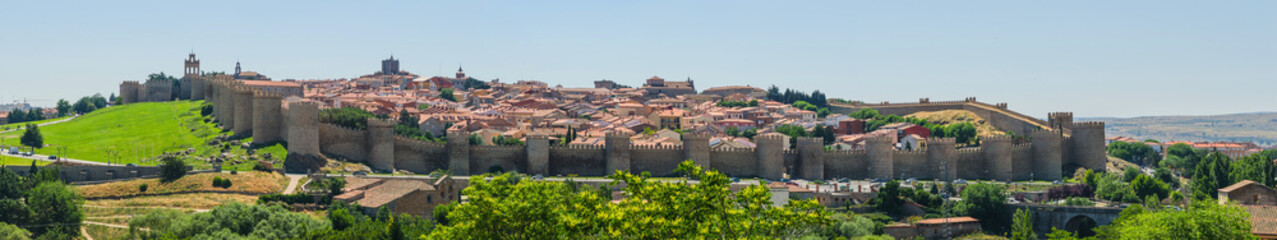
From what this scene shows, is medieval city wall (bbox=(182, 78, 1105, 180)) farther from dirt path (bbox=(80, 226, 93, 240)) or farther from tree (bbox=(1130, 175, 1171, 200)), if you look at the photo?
dirt path (bbox=(80, 226, 93, 240))

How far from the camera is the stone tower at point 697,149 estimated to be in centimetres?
6234

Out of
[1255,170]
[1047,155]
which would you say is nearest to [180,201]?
[1047,155]

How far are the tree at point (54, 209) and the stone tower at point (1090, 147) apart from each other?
4674cm

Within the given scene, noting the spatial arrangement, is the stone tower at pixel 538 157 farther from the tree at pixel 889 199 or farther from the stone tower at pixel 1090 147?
the stone tower at pixel 1090 147

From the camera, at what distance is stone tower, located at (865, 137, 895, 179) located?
64000mm

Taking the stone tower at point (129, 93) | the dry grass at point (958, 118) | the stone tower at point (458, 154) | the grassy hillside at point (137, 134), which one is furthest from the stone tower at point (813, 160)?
the stone tower at point (129, 93)

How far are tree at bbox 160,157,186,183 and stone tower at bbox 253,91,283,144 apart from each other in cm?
654

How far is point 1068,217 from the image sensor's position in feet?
188

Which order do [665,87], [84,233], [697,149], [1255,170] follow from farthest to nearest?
1. [665,87]
2. [697,149]
3. [1255,170]
4. [84,233]

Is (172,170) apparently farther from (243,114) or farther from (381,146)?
(381,146)

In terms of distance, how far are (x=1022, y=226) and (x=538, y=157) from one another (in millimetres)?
21212

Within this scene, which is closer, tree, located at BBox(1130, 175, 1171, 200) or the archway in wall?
the archway in wall

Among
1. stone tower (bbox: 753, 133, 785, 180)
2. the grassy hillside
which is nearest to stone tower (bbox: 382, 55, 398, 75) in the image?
the grassy hillside

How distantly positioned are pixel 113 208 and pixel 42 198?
8.12ft
